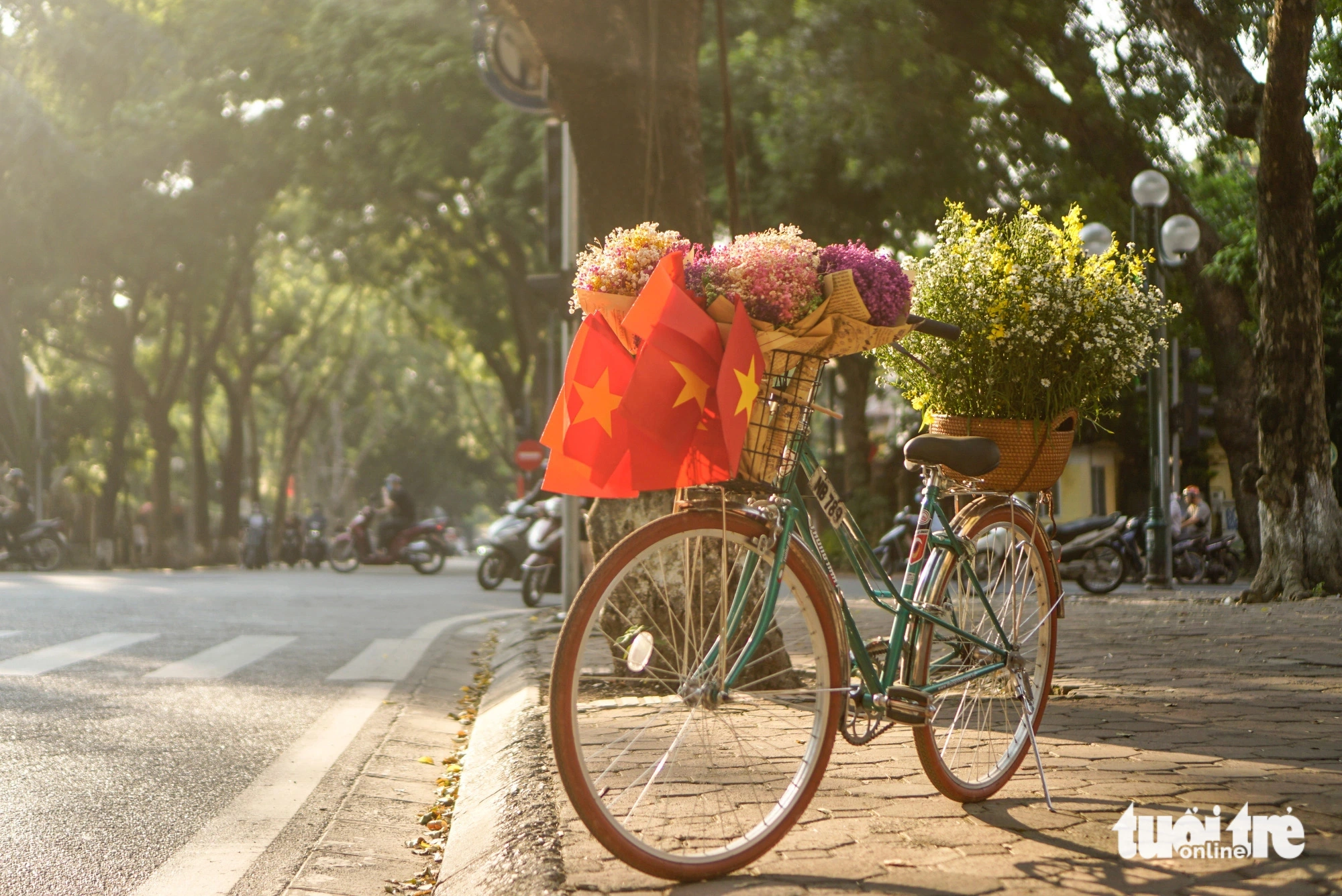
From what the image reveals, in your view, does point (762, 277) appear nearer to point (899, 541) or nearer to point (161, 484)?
point (899, 541)

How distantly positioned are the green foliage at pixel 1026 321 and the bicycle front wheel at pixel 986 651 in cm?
35

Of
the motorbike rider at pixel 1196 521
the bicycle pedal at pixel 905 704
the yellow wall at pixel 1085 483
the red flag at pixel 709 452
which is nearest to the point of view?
the red flag at pixel 709 452

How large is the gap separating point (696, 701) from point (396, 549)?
23015 mm

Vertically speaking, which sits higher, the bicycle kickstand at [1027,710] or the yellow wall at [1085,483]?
the yellow wall at [1085,483]

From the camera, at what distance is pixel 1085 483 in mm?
34750

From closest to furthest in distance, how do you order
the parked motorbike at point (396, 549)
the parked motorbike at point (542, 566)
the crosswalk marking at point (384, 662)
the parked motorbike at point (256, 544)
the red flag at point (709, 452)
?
the red flag at point (709, 452) → the crosswalk marking at point (384, 662) → the parked motorbike at point (542, 566) → the parked motorbike at point (396, 549) → the parked motorbike at point (256, 544)

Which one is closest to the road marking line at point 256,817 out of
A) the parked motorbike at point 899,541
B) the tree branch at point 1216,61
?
the tree branch at point 1216,61

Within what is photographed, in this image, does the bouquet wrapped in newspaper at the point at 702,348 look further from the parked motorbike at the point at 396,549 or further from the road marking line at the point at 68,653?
the parked motorbike at the point at 396,549

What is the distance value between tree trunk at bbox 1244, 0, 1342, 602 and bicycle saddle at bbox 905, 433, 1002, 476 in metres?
9.58

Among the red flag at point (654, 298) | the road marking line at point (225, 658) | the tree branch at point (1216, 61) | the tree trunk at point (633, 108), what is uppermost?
the tree branch at point (1216, 61)

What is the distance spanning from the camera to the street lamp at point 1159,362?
15695mm

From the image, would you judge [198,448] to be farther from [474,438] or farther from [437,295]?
[474,438]

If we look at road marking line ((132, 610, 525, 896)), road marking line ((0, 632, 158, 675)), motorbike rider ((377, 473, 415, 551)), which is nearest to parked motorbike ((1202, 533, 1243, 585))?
motorbike rider ((377, 473, 415, 551))

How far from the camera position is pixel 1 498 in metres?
24.9
